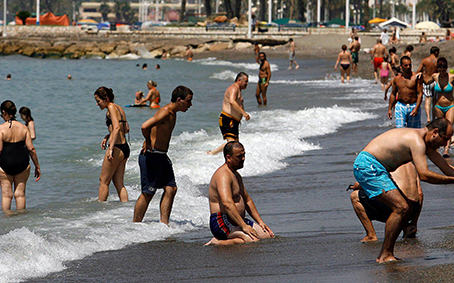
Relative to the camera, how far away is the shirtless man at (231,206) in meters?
5.92

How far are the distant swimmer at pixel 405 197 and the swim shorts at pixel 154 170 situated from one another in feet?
6.77

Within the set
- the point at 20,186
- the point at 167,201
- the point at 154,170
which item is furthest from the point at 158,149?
the point at 20,186

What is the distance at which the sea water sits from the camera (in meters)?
6.45

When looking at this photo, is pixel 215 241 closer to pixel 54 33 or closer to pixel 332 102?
pixel 332 102

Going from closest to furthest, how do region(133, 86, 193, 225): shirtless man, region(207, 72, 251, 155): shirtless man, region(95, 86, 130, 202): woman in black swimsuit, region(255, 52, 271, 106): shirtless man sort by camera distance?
1. region(133, 86, 193, 225): shirtless man
2. region(95, 86, 130, 202): woman in black swimsuit
3. region(207, 72, 251, 155): shirtless man
4. region(255, 52, 271, 106): shirtless man

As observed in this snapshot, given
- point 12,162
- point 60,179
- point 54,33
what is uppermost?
point 54,33

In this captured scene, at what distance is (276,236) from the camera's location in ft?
20.7

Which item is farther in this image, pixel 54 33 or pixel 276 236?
pixel 54 33

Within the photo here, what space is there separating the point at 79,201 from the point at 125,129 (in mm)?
1579

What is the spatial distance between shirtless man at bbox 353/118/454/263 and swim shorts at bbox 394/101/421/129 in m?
5.59

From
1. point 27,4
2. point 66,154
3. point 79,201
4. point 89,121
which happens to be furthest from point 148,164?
point 27,4

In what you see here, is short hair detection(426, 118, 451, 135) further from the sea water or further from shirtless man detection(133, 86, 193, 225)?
the sea water

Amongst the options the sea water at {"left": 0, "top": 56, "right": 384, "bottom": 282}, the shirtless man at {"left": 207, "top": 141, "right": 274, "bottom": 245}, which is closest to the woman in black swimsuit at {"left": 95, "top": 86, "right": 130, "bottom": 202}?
the sea water at {"left": 0, "top": 56, "right": 384, "bottom": 282}

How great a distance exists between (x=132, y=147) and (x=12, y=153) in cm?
620
